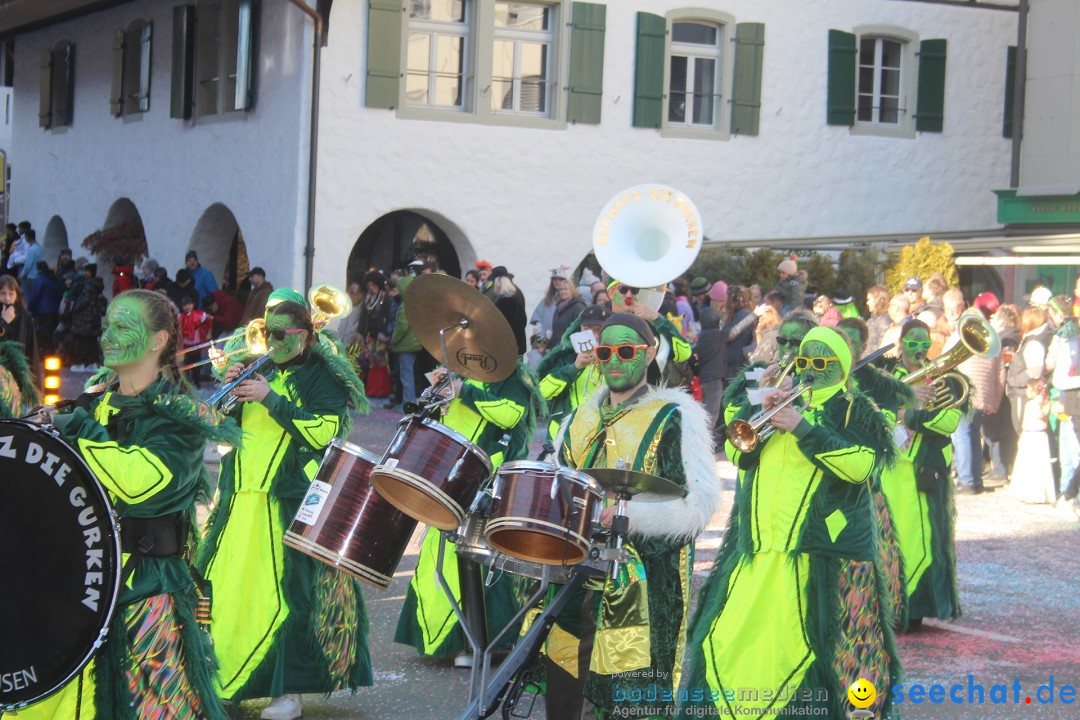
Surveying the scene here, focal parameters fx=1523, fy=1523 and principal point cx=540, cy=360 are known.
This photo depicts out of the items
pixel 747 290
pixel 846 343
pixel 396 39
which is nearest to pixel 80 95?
pixel 396 39

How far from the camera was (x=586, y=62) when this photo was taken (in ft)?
63.2

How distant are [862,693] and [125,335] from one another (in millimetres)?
2858

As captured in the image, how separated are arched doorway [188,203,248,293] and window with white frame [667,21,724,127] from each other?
6.35 metres

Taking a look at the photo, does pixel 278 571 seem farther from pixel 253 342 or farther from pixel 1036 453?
pixel 1036 453

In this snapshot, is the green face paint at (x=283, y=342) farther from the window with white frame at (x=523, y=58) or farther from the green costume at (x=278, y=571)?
the window with white frame at (x=523, y=58)

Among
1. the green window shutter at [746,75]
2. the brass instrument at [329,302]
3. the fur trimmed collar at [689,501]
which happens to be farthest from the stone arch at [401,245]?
the fur trimmed collar at [689,501]

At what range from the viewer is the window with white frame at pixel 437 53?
18688 mm

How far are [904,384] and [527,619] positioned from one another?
2.79 m

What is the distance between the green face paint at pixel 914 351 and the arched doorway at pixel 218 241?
14283 millimetres

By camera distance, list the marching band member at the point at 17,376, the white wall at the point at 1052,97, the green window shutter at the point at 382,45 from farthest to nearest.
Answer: the white wall at the point at 1052,97, the green window shutter at the point at 382,45, the marching band member at the point at 17,376

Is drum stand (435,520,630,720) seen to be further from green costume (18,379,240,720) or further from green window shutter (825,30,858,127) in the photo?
green window shutter (825,30,858,127)

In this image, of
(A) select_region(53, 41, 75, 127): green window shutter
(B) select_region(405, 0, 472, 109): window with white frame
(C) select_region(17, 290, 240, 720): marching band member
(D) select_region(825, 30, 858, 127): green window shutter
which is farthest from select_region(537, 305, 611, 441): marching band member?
(A) select_region(53, 41, 75, 127): green window shutter

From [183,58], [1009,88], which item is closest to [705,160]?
[1009,88]

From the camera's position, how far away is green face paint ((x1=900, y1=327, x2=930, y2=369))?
8.50m
